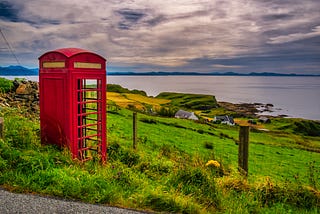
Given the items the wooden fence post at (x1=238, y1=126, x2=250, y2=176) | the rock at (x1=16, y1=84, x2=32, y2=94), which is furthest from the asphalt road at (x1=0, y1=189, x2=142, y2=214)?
the rock at (x1=16, y1=84, x2=32, y2=94)

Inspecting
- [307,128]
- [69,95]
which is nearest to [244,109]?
[307,128]

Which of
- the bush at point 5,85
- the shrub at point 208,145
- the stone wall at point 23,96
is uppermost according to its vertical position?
the bush at point 5,85

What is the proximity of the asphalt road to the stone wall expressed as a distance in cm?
942

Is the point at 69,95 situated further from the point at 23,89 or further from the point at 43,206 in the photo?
the point at 23,89

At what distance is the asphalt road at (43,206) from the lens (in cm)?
443

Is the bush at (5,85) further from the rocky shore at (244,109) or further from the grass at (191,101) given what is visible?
the rocky shore at (244,109)

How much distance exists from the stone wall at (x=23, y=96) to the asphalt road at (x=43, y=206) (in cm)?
942

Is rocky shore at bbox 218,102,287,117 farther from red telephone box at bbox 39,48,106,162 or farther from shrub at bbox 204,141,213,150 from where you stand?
red telephone box at bbox 39,48,106,162

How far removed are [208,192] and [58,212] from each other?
2.70 metres

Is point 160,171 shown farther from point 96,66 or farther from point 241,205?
point 96,66

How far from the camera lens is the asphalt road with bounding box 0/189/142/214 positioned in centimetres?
443

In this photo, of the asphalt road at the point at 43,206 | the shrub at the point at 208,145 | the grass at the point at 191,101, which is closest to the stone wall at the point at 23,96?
the asphalt road at the point at 43,206

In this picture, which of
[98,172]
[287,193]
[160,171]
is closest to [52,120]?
[98,172]

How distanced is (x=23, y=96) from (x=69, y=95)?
8.64 metres
